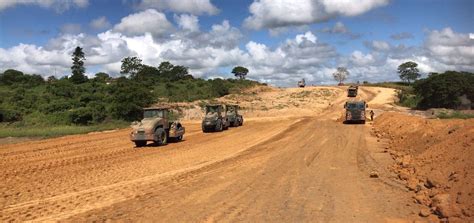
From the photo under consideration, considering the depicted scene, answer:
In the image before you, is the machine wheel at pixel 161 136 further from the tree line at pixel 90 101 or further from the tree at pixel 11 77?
the tree at pixel 11 77

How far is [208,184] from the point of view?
1307cm

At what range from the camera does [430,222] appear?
9086 mm

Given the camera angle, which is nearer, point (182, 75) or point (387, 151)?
point (387, 151)

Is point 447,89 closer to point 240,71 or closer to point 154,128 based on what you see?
point 154,128

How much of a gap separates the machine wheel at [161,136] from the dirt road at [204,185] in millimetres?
1309

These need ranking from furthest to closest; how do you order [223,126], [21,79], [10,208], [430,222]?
1. [21,79]
2. [223,126]
3. [10,208]
4. [430,222]

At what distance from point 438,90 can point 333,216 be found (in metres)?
52.6

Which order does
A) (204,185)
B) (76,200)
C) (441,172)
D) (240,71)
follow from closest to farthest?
1. (76,200)
2. (441,172)
3. (204,185)
4. (240,71)

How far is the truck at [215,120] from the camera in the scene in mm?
32000

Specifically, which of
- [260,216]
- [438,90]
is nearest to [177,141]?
[260,216]

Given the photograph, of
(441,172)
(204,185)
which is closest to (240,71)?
(204,185)

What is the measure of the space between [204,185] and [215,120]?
19291mm

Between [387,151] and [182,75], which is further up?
[182,75]

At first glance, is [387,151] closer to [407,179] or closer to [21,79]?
[407,179]
